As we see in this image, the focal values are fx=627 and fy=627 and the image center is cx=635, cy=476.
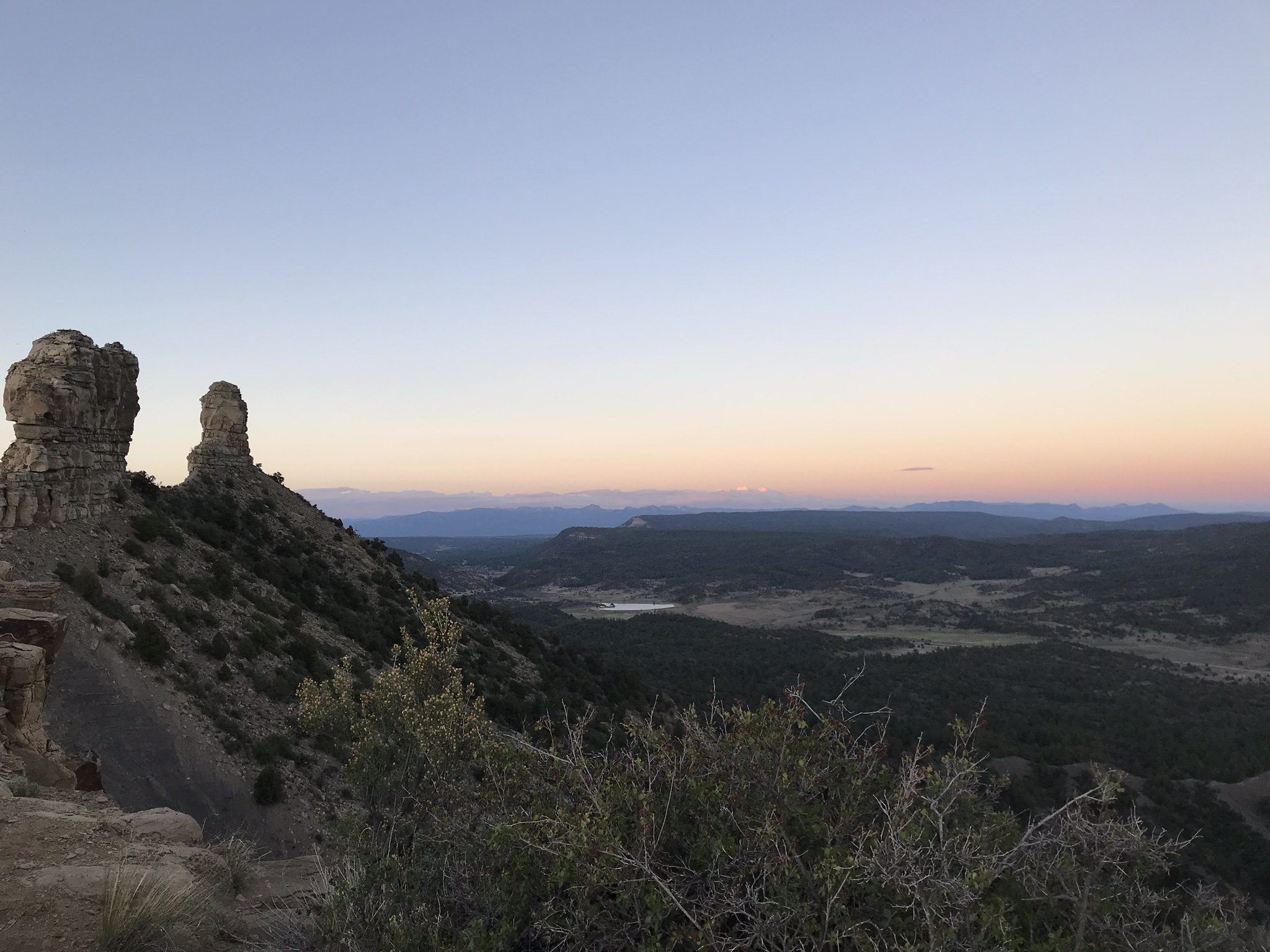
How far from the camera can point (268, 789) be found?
442 inches

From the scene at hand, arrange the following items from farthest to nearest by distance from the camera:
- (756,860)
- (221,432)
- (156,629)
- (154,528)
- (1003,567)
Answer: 1. (1003,567)
2. (221,432)
3. (154,528)
4. (156,629)
5. (756,860)

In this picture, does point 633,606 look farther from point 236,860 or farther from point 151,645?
point 236,860

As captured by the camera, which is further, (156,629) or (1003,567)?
(1003,567)

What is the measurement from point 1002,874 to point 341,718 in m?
6.55

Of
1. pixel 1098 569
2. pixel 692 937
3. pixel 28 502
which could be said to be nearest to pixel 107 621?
pixel 28 502

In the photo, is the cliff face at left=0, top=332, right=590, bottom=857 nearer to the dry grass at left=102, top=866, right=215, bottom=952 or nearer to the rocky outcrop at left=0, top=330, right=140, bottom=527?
the rocky outcrop at left=0, top=330, right=140, bottom=527

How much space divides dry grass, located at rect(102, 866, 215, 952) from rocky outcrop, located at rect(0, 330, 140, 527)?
42.4 feet

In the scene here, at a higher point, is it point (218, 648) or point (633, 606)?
point (218, 648)

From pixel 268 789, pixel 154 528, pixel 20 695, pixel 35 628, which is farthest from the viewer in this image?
pixel 154 528

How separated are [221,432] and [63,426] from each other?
10.4 m

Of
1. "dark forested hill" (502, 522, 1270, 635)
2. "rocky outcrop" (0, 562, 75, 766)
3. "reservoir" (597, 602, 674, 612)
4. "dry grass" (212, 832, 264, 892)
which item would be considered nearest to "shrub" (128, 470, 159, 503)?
"rocky outcrop" (0, 562, 75, 766)

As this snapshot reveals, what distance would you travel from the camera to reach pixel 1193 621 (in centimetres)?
5653

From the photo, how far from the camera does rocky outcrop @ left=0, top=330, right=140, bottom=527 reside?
557 inches

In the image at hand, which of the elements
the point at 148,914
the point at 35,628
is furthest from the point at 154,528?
the point at 148,914
